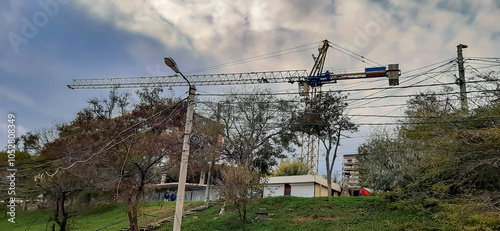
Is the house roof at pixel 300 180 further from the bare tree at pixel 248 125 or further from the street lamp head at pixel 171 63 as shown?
the street lamp head at pixel 171 63

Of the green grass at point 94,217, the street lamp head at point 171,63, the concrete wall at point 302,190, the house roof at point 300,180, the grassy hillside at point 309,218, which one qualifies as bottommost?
the green grass at point 94,217

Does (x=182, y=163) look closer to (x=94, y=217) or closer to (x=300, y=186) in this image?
(x=300, y=186)

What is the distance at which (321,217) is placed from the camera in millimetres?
20078

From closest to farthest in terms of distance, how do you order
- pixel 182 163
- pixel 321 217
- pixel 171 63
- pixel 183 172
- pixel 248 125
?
pixel 171 63, pixel 183 172, pixel 182 163, pixel 321 217, pixel 248 125

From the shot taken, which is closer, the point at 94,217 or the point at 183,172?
the point at 183,172

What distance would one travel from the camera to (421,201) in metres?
17.0

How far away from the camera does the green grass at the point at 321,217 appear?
54.7 feet

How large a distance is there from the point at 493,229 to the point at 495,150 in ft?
10.0

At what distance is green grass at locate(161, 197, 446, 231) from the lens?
1667 centimetres

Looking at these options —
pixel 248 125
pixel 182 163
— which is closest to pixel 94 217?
pixel 248 125

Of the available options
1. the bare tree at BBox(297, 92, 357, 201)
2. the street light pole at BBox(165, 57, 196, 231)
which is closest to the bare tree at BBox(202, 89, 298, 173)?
the bare tree at BBox(297, 92, 357, 201)

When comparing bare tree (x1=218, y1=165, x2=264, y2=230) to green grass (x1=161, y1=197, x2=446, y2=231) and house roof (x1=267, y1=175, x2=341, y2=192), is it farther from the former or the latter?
house roof (x1=267, y1=175, x2=341, y2=192)

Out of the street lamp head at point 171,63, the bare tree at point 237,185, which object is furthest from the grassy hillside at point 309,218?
the street lamp head at point 171,63

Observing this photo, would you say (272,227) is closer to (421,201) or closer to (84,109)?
(421,201)
